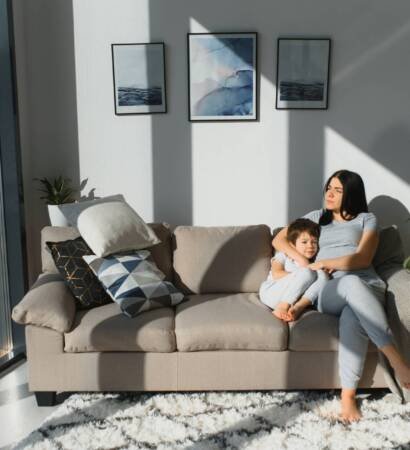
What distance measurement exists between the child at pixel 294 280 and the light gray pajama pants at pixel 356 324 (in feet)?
0.51

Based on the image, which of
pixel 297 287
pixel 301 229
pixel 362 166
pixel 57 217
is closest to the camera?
pixel 297 287

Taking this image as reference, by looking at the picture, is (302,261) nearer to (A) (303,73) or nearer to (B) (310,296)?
(B) (310,296)

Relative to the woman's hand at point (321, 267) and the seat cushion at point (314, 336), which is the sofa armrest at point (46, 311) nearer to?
the seat cushion at point (314, 336)

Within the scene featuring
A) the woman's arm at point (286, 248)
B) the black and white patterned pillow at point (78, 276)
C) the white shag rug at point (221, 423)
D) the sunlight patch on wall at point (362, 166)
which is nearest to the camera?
the white shag rug at point (221, 423)

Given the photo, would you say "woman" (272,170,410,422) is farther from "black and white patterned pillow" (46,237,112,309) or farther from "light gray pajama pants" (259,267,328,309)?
"black and white patterned pillow" (46,237,112,309)

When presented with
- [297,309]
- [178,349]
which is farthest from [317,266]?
[178,349]

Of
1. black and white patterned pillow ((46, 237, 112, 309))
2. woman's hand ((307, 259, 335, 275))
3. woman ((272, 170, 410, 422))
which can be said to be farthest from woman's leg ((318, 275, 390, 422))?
black and white patterned pillow ((46, 237, 112, 309))

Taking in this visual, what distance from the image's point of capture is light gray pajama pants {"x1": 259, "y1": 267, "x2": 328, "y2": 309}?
9.02 ft

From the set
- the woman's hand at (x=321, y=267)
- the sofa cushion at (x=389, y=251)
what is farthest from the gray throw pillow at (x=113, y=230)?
the sofa cushion at (x=389, y=251)

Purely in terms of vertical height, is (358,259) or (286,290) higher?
(358,259)

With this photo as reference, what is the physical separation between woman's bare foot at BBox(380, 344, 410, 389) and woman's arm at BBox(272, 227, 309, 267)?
1.95ft

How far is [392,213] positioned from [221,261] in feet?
3.86

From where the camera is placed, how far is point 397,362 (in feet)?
8.13

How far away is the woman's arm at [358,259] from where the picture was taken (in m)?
2.82
